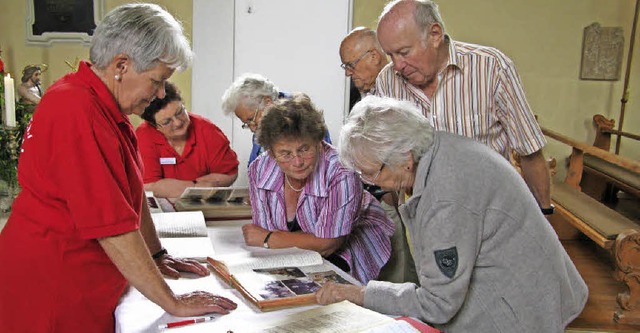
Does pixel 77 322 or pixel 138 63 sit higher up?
pixel 138 63

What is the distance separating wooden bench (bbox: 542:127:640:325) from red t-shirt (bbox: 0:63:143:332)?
2913 millimetres

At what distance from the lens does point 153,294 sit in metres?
1.47

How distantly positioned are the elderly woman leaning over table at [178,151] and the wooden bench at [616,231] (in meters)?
2.28

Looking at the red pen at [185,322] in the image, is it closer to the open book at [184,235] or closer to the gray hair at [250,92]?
the open book at [184,235]

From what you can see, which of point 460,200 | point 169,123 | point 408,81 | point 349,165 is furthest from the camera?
point 169,123

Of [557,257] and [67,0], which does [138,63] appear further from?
[67,0]

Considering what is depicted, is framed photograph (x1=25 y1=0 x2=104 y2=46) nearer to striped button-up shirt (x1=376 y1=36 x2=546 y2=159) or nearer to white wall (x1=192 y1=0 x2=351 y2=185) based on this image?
white wall (x1=192 y1=0 x2=351 y2=185)

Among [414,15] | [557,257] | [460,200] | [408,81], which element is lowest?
[557,257]

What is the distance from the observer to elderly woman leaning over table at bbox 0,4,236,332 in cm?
136

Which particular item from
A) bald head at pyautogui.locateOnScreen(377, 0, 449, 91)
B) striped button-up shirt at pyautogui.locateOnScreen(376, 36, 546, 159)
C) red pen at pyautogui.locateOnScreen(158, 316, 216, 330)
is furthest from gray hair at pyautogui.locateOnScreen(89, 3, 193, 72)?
striped button-up shirt at pyautogui.locateOnScreen(376, 36, 546, 159)

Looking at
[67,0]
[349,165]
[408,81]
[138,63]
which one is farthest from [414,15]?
[67,0]

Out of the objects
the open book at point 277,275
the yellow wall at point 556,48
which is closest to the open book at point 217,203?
the open book at point 277,275

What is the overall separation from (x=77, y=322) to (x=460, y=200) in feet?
3.41

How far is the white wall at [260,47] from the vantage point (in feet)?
16.2
